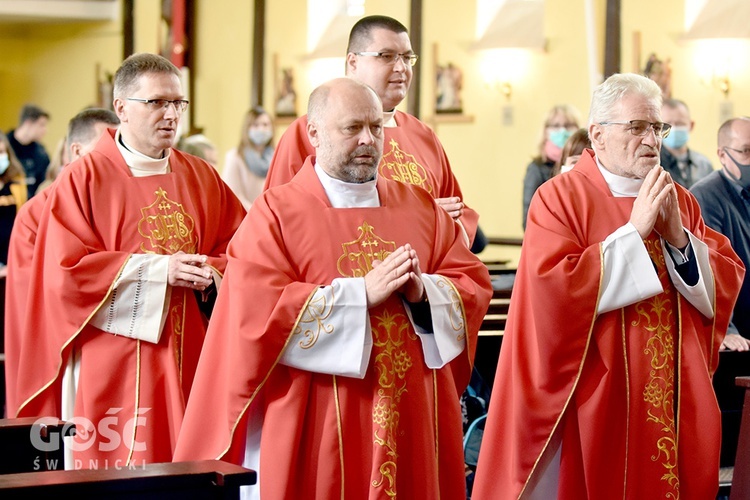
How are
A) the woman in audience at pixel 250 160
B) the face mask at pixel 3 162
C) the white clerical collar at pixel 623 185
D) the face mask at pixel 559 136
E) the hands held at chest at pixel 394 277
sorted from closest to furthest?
1. the hands held at chest at pixel 394 277
2. the white clerical collar at pixel 623 185
3. the face mask at pixel 559 136
4. the face mask at pixel 3 162
5. the woman in audience at pixel 250 160

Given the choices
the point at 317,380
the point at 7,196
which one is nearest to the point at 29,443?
the point at 317,380

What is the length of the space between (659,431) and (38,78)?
12.7 metres

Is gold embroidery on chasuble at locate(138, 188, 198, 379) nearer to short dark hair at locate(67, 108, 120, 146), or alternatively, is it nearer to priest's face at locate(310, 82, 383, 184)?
short dark hair at locate(67, 108, 120, 146)

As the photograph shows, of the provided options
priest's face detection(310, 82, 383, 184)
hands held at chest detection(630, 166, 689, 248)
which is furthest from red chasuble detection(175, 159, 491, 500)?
hands held at chest detection(630, 166, 689, 248)

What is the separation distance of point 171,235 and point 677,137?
4.01 metres

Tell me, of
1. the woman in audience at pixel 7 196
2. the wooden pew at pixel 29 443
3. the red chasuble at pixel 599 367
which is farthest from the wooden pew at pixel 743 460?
the woman in audience at pixel 7 196

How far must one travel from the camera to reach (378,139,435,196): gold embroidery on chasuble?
16.5 feet

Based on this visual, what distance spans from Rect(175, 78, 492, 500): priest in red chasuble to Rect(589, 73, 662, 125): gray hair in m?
0.74

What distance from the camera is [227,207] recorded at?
5.07 meters

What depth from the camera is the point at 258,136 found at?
34.1ft

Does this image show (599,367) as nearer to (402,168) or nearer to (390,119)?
(402,168)

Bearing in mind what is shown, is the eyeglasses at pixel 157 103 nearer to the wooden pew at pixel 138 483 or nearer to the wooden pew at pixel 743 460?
the wooden pew at pixel 138 483

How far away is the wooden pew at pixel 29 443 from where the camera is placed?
3.71m

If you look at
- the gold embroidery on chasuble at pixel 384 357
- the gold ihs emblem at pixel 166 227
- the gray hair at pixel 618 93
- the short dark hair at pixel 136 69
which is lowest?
the gold embroidery on chasuble at pixel 384 357
